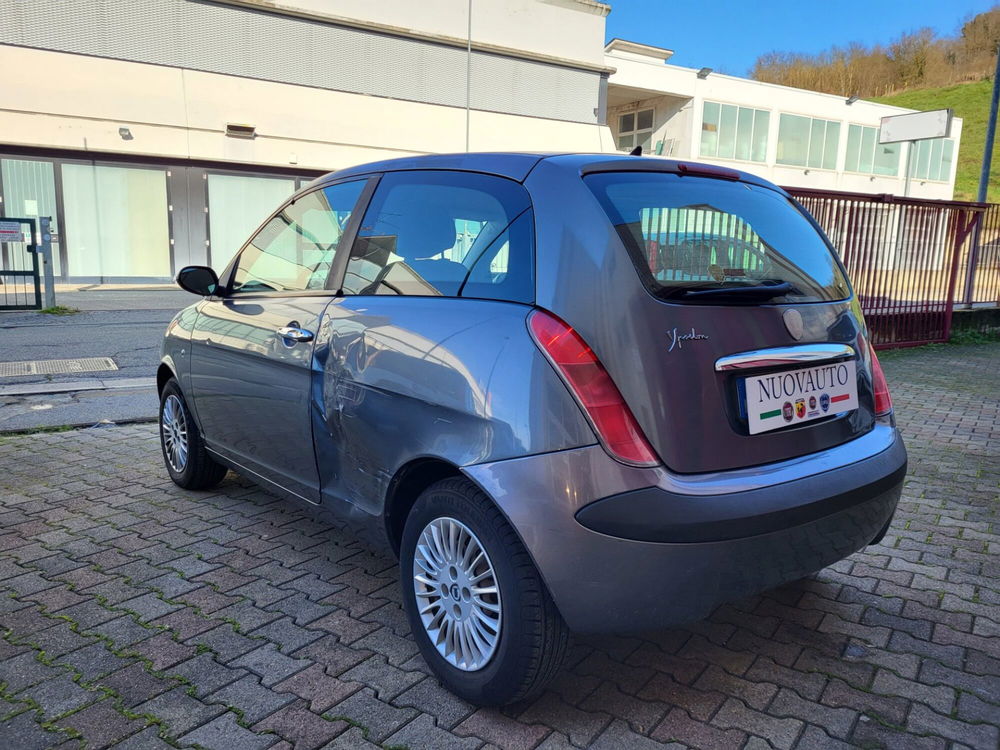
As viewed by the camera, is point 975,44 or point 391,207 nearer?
point 391,207

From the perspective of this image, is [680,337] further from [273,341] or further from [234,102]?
[234,102]

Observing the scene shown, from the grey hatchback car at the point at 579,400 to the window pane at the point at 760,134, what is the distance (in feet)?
123

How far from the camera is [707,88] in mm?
35188

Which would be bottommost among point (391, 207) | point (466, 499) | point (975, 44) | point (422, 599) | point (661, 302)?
point (422, 599)

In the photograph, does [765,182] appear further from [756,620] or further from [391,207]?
[756,620]

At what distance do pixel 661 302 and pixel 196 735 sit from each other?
1831 millimetres

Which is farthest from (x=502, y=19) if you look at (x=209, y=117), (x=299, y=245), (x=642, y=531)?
(x=642, y=531)

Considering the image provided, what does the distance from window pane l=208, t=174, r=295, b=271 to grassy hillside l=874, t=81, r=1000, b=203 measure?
2252 inches

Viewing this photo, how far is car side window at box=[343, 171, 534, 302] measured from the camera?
2361 millimetres

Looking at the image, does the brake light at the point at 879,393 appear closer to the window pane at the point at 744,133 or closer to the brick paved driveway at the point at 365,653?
the brick paved driveway at the point at 365,653

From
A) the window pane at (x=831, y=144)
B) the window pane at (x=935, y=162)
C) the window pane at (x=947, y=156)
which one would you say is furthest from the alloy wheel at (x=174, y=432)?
the window pane at (x=947, y=156)

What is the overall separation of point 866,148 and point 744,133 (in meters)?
8.67

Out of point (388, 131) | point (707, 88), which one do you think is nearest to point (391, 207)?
point (388, 131)

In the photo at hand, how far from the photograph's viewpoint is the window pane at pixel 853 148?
3991 centimetres
